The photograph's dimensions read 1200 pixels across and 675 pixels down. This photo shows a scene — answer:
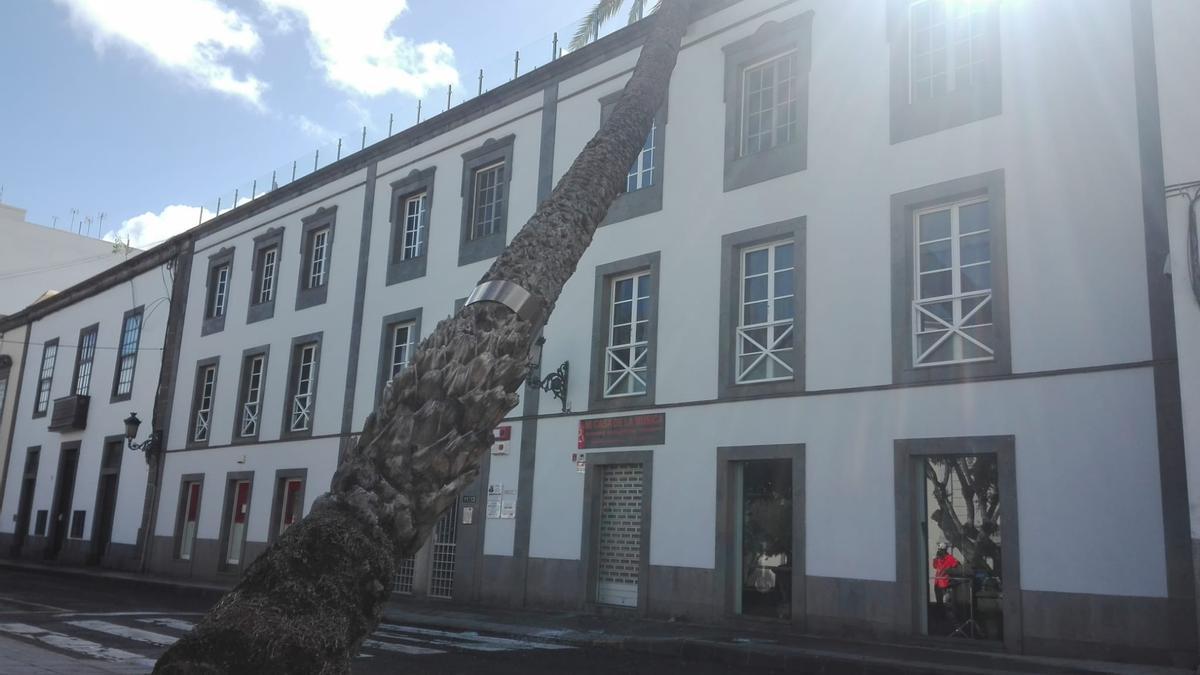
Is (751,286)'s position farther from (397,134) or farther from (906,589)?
(397,134)

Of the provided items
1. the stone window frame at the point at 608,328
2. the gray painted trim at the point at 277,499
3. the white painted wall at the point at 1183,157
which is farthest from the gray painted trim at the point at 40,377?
the white painted wall at the point at 1183,157

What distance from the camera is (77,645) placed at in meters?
10.8

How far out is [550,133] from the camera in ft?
60.8

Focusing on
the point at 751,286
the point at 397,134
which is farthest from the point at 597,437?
the point at 397,134

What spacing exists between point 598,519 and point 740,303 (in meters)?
4.17

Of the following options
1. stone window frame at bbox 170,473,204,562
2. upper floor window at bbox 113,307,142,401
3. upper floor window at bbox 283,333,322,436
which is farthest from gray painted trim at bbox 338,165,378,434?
upper floor window at bbox 113,307,142,401

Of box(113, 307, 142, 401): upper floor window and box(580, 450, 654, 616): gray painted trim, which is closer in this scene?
box(580, 450, 654, 616): gray painted trim

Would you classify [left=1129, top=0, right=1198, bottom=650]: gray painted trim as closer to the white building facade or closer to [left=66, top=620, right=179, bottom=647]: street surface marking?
the white building facade

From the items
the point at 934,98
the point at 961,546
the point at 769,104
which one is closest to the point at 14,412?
the point at 769,104

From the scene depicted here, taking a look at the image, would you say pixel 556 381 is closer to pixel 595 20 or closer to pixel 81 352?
pixel 595 20

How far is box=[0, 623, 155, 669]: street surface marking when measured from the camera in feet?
31.8

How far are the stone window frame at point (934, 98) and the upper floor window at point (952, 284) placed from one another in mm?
1079

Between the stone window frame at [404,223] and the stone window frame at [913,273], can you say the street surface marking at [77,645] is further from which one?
the stone window frame at [404,223]

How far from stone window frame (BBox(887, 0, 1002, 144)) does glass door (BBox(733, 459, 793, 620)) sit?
477 centimetres
